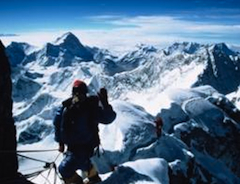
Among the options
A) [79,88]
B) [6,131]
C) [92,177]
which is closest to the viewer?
[79,88]

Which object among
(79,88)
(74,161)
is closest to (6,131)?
(74,161)

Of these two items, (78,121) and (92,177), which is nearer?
(78,121)

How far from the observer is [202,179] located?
107ft

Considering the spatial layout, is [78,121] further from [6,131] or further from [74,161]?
[6,131]

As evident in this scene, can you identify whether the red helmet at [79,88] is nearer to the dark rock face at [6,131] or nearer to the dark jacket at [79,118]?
the dark jacket at [79,118]

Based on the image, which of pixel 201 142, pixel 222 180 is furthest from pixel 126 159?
pixel 201 142

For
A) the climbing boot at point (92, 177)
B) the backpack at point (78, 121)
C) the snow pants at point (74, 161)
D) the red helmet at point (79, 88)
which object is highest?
the red helmet at point (79, 88)

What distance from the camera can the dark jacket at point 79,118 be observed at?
12727 mm

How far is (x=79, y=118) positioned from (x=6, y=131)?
13.5ft

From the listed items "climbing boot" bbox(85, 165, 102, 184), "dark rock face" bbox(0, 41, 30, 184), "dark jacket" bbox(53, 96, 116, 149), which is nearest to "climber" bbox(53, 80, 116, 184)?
"dark jacket" bbox(53, 96, 116, 149)

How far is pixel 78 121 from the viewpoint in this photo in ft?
41.9

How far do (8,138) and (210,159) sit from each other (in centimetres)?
2838

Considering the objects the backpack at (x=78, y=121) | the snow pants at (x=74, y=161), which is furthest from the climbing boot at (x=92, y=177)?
the backpack at (x=78, y=121)

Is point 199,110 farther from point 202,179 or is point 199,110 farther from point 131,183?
point 131,183
